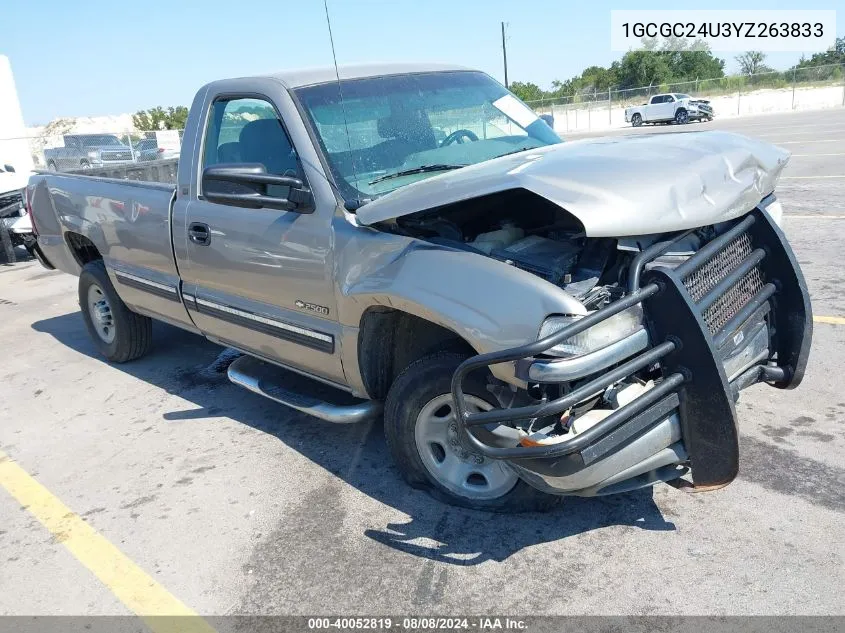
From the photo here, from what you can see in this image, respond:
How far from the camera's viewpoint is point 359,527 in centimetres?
329

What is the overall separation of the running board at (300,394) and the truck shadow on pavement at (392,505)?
0.20 metres

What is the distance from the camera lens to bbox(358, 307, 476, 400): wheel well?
132 inches

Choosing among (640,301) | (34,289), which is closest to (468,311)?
(640,301)

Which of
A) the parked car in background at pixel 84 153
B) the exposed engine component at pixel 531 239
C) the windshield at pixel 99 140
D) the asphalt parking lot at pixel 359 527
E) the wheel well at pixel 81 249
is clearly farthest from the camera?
the windshield at pixel 99 140

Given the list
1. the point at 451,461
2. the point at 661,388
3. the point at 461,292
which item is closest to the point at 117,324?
the point at 451,461

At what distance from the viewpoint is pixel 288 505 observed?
353 centimetres


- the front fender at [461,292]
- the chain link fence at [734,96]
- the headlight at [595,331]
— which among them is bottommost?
the chain link fence at [734,96]

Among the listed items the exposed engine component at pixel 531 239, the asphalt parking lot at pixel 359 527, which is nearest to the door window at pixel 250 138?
the exposed engine component at pixel 531 239

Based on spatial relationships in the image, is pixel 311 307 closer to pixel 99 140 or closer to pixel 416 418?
pixel 416 418

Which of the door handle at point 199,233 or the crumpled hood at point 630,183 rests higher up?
the crumpled hood at point 630,183

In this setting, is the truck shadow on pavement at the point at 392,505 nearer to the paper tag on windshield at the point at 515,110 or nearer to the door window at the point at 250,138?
the door window at the point at 250,138

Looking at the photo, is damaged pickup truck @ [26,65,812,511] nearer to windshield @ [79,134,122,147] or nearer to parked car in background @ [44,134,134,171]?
parked car in background @ [44,134,134,171]

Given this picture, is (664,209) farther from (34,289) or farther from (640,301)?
(34,289)

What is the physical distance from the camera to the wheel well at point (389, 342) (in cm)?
335
